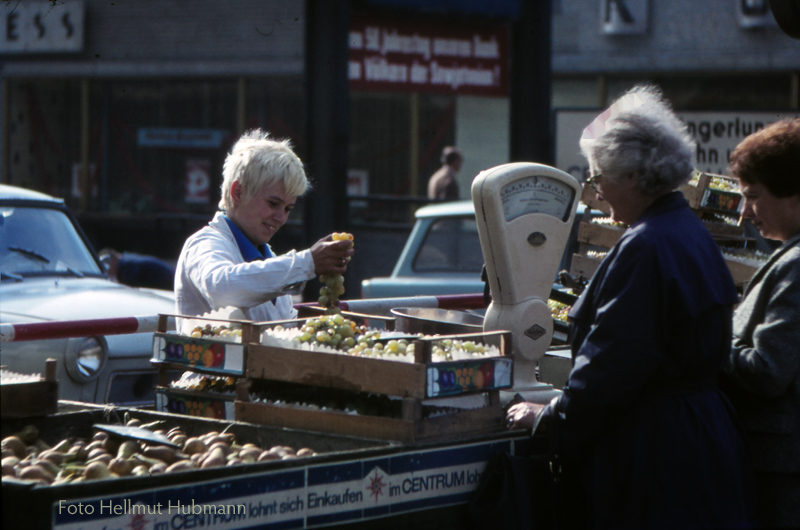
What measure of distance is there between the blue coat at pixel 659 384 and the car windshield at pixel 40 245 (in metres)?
4.42

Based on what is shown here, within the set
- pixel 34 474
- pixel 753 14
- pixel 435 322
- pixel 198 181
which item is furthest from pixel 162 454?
pixel 198 181

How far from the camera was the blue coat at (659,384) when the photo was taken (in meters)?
2.46

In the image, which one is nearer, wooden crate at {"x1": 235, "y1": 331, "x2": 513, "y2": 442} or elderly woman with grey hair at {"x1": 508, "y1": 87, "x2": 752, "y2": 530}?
elderly woman with grey hair at {"x1": 508, "y1": 87, "x2": 752, "y2": 530}

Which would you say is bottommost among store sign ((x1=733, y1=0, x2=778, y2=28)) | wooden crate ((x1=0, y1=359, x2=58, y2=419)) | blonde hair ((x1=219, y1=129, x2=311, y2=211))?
wooden crate ((x1=0, y1=359, x2=58, y2=419))

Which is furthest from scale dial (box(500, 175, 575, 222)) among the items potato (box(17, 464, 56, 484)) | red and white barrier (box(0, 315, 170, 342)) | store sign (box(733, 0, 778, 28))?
store sign (box(733, 0, 778, 28))

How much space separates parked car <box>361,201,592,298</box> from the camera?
8.10 meters

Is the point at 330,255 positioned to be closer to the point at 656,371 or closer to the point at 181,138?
the point at 656,371

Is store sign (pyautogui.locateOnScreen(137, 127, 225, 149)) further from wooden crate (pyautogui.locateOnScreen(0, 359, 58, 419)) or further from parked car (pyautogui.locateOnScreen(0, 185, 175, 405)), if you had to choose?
wooden crate (pyautogui.locateOnScreen(0, 359, 58, 419))

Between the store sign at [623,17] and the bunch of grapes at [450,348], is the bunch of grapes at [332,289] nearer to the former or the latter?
the bunch of grapes at [450,348]

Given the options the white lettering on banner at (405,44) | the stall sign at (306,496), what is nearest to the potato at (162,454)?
the stall sign at (306,496)

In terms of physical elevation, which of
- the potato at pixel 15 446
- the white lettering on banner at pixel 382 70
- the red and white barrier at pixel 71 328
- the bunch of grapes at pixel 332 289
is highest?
the white lettering on banner at pixel 382 70

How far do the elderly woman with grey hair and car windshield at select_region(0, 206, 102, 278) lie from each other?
4373 mm

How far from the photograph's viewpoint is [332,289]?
10.9ft

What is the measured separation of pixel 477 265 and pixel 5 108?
50.5ft
